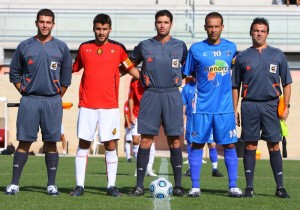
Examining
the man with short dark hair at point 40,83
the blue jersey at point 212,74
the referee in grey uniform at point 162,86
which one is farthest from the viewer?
Result: the referee in grey uniform at point 162,86

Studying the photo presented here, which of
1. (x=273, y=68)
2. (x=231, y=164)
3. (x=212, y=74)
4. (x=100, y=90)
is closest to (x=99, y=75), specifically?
(x=100, y=90)

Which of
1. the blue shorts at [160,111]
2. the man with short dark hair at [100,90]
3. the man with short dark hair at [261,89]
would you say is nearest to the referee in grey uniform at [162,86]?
the blue shorts at [160,111]

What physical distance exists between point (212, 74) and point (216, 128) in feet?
2.08

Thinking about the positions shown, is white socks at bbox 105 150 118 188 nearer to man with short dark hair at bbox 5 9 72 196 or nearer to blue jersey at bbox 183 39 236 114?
man with short dark hair at bbox 5 9 72 196

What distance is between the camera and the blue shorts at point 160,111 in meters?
10.4

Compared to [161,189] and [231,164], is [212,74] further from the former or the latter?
[161,189]

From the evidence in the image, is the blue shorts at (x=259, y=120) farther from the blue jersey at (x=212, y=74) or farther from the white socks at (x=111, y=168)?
the white socks at (x=111, y=168)

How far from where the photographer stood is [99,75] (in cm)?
1026

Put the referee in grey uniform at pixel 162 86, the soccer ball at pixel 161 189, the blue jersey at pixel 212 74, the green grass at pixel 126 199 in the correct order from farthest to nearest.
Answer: the referee in grey uniform at pixel 162 86, the blue jersey at pixel 212 74, the soccer ball at pixel 161 189, the green grass at pixel 126 199

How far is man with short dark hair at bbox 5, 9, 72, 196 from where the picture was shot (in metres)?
10.1

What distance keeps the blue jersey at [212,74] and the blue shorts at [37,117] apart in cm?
162

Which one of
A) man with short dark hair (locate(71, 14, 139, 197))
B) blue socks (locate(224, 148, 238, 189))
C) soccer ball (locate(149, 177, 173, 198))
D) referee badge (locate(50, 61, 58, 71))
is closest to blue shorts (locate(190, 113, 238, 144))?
blue socks (locate(224, 148, 238, 189))

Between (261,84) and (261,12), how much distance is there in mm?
22565

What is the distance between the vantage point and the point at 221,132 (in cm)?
1029
